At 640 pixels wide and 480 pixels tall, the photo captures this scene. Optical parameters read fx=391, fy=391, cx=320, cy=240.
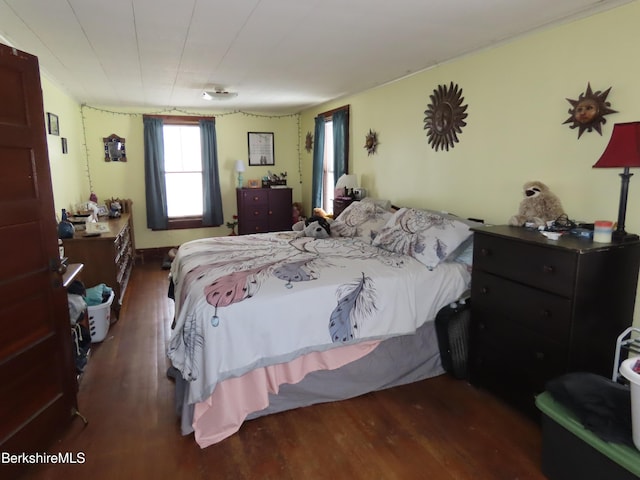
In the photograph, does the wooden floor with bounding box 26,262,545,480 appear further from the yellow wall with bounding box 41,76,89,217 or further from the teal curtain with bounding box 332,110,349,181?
the teal curtain with bounding box 332,110,349,181

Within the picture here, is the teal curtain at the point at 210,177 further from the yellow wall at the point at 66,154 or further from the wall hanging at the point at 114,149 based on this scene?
the yellow wall at the point at 66,154

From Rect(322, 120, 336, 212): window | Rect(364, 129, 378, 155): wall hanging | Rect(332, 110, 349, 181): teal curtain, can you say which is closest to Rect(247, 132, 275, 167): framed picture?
Rect(322, 120, 336, 212): window

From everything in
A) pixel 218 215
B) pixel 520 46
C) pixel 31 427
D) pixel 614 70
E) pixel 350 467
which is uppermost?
pixel 520 46

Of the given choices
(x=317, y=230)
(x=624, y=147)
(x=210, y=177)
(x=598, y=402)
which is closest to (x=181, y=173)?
(x=210, y=177)

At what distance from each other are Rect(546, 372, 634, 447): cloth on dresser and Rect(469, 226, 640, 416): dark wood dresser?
209mm

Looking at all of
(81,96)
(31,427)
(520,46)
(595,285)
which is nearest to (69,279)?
(31,427)

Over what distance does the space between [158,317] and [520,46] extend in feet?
11.9

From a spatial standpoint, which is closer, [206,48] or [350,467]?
[350,467]

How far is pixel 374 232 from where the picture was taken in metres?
3.31

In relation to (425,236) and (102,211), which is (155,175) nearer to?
(102,211)

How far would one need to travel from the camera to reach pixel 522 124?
2.61 meters

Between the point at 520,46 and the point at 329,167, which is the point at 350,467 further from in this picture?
the point at 329,167

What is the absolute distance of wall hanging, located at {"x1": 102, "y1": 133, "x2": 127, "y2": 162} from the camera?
5.54 m

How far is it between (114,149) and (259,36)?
12.9 ft
